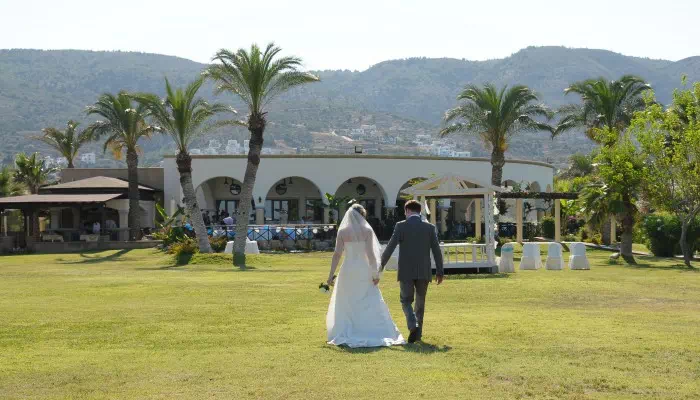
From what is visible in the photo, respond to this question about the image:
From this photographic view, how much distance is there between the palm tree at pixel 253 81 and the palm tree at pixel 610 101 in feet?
47.4

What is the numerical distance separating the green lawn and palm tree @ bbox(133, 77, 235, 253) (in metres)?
14.6

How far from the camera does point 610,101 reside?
41438mm

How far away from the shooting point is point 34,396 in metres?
8.21

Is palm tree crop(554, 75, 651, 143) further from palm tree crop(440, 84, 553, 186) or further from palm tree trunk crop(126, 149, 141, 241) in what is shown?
palm tree trunk crop(126, 149, 141, 241)

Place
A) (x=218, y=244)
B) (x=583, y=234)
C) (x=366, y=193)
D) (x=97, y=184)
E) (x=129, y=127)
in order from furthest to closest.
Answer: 1. (x=366, y=193)
2. (x=97, y=184)
3. (x=583, y=234)
4. (x=129, y=127)
5. (x=218, y=244)

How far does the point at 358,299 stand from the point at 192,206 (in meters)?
24.8

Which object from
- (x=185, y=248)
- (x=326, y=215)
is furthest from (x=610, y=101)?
(x=185, y=248)

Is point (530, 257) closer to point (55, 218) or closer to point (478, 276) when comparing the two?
point (478, 276)

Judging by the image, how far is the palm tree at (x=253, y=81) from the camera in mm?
33188

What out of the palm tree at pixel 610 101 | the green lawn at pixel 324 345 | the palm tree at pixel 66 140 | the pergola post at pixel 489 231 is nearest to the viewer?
the green lawn at pixel 324 345

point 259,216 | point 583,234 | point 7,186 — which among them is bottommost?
point 583,234

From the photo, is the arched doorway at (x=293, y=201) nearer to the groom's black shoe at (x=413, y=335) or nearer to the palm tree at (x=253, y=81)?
the palm tree at (x=253, y=81)

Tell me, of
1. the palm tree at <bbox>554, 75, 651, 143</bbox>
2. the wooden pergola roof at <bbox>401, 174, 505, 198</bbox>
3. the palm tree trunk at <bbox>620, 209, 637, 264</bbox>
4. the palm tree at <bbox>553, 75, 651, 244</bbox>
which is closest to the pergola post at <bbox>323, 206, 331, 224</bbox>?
the palm tree at <bbox>553, 75, 651, 244</bbox>

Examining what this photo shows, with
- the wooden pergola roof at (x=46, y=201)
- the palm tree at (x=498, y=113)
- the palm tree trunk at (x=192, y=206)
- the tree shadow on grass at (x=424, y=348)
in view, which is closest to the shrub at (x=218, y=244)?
the palm tree trunk at (x=192, y=206)
